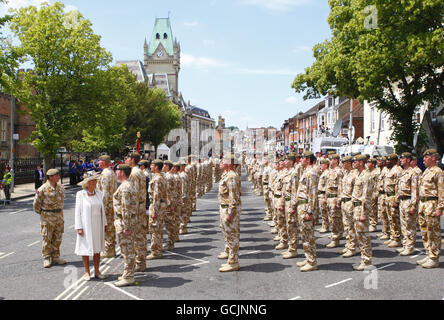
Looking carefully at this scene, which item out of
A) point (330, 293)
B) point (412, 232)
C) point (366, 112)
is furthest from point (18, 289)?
point (366, 112)

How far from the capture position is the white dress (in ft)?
24.5

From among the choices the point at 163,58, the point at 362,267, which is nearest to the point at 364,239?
the point at 362,267

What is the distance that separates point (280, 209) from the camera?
1015cm

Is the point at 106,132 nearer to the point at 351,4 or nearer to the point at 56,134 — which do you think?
the point at 56,134

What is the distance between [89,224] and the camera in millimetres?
7449

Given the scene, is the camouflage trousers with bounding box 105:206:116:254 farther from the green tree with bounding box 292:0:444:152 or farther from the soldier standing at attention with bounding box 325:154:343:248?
the green tree with bounding box 292:0:444:152

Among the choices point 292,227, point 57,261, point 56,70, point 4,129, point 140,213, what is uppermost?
point 56,70

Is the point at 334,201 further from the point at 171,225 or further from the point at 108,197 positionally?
the point at 108,197

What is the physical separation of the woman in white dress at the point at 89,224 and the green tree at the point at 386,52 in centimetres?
1609

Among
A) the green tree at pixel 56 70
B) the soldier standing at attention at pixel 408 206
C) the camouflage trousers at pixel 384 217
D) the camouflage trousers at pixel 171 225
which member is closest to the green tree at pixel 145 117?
the green tree at pixel 56 70

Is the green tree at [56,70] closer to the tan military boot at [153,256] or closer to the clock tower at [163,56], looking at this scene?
the tan military boot at [153,256]

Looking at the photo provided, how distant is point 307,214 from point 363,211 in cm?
116

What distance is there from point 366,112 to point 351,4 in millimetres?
18749

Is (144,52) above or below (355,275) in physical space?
above
